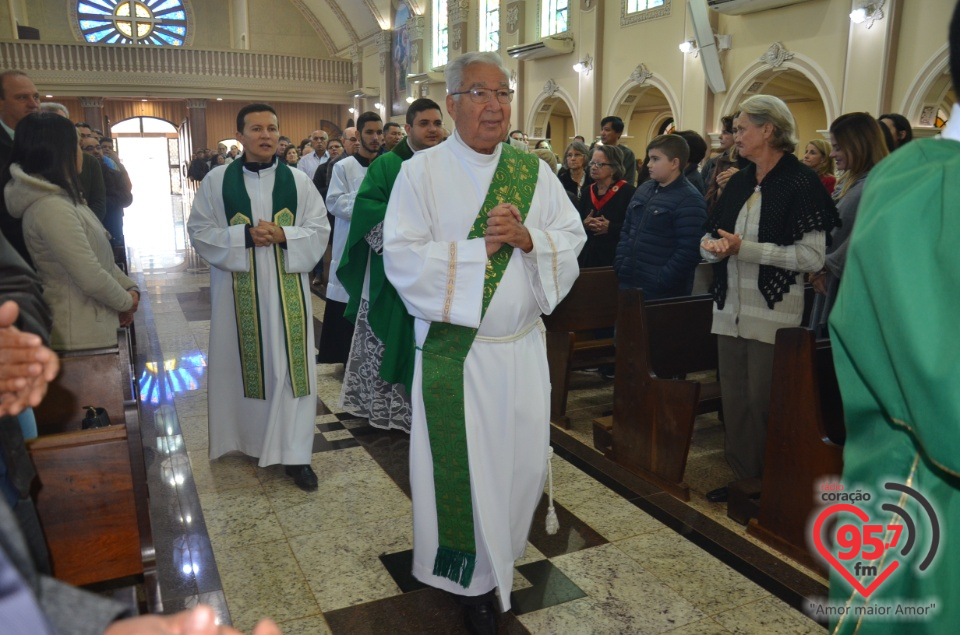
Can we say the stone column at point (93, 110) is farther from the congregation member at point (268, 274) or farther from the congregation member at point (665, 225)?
the congregation member at point (665, 225)

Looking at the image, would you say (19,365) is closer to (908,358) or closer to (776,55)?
(908,358)

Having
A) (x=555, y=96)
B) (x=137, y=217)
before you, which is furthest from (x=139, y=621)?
(x=137, y=217)

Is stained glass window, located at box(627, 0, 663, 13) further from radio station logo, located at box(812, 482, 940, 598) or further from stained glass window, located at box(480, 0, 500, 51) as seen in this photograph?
radio station logo, located at box(812, 482, 940, 598)

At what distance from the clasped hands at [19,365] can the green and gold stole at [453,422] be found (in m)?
1.42

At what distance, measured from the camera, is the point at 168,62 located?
23.9 metres

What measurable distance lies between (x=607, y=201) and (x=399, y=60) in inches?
741

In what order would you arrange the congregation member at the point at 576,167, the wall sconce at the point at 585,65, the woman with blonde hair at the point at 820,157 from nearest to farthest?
the woman with blonde hair at the point at 820,157, the congregation member at the point at 576,167, the wall sconce at the point at 585,65

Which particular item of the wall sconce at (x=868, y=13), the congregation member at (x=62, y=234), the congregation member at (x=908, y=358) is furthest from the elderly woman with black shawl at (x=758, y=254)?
the wall sconce at (x=868, y=13)

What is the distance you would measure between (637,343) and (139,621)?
3113 mm

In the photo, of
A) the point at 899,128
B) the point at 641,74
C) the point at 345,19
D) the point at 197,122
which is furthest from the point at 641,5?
the point at 197,122

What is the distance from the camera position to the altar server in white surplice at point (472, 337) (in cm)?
232

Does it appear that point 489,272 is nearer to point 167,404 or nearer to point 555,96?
point 167,404

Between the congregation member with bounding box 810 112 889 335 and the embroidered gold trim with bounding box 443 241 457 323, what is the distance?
2056 millimetres

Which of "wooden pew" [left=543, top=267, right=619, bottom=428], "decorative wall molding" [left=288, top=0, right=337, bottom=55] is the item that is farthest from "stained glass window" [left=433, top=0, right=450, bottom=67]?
"wooden pew" [left=543, top=267, right=619, bottom=428]
